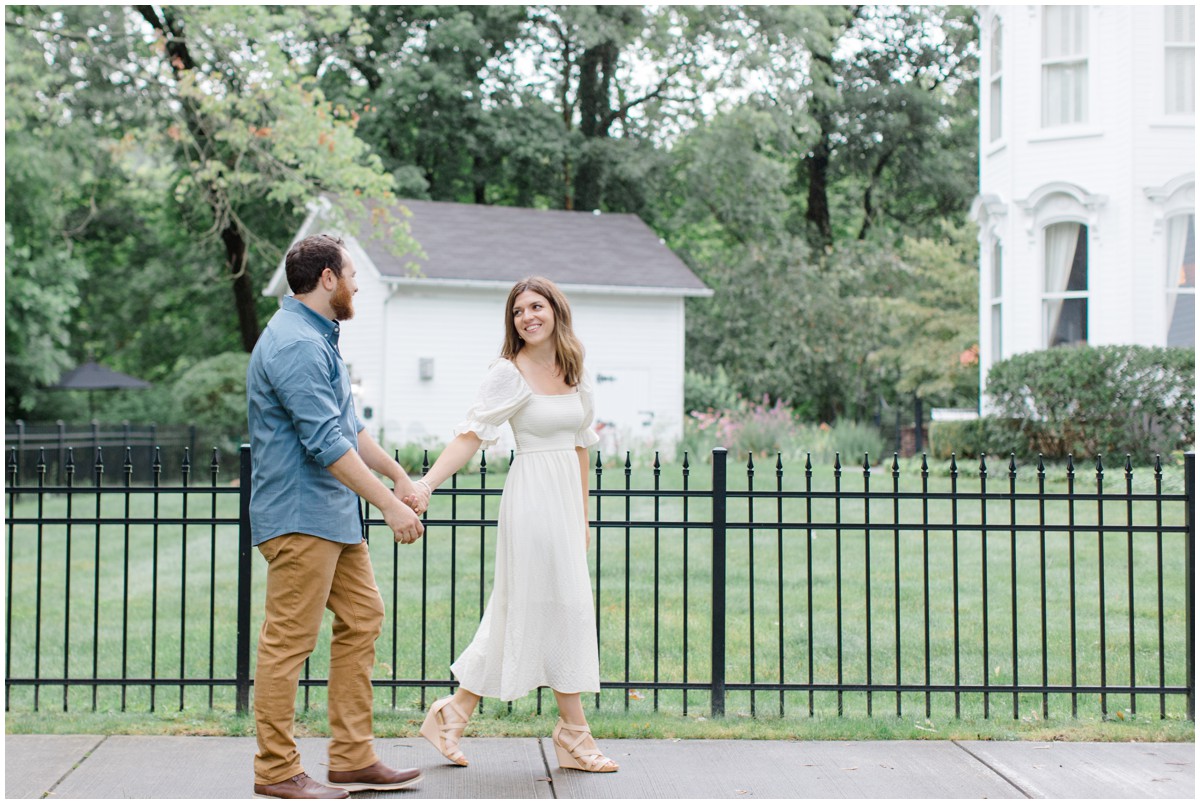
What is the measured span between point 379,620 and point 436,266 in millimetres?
17178

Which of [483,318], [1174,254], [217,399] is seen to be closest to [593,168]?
[483,318]

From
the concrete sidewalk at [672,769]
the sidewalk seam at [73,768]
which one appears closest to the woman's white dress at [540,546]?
the concrete sidewalk at [672,769]

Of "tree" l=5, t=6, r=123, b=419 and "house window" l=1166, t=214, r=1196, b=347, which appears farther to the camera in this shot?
"tree" l=5, t=6, r=123, b=419

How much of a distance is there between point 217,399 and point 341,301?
66.4ft

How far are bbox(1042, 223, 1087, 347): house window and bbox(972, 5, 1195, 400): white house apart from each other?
0.06 ft

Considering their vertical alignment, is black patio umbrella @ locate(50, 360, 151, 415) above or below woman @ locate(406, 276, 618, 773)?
above

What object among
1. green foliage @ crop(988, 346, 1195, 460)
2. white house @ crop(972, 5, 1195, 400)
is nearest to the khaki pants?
green foliage @ crop(988, 346, 1195, 460)

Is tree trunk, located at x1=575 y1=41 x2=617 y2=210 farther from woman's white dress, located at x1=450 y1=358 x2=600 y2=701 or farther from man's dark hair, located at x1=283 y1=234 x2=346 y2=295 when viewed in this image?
man's dark hair, located at x1=283 y1=234 x2=346 y2=295

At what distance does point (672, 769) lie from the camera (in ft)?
16.3

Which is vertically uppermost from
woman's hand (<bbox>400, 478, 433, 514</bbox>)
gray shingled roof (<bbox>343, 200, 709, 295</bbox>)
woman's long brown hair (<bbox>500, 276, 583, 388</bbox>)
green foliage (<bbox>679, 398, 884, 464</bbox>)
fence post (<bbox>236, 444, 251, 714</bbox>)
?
gray shingled roof (<bbox>343, 200, 709, 295</bbox>)

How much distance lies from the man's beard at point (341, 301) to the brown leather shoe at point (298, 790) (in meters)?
1.76

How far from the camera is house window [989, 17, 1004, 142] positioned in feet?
59.3

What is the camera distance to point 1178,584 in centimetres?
892

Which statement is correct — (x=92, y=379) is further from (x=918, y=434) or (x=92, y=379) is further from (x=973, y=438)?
(x=973, y=438)
